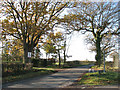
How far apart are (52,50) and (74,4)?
12.8m

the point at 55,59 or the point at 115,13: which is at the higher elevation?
the point at 115,13

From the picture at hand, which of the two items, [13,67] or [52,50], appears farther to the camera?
[52,50]

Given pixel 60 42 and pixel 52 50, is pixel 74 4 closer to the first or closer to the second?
pixel 60 42

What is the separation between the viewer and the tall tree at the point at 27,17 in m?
13.9

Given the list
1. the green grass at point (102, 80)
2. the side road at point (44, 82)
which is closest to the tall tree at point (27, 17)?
the side road at point (44, 82)

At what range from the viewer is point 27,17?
15594mm

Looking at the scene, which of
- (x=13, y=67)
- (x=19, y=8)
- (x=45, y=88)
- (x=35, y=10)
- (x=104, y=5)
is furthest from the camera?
(x=104, y=5)

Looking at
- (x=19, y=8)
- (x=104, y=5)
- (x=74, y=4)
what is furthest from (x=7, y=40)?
(x=104, y=5)

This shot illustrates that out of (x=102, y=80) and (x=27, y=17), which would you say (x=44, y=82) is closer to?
(x=102, y=80)

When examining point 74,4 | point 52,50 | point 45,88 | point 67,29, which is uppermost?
point 74,4

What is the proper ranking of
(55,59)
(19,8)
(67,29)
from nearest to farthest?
(19,8) < (67,29) < (55,59)

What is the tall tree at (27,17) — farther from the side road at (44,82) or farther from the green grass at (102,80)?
the green grass at (102,80)

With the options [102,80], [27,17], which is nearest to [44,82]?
[102,80]

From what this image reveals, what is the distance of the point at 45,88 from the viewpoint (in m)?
7.54
